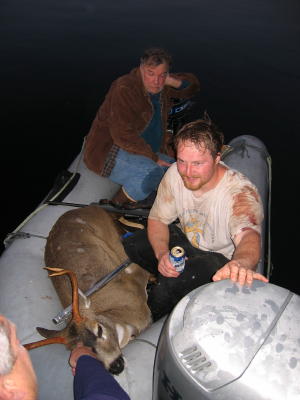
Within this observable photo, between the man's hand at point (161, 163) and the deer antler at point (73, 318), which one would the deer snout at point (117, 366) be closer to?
the deer antler at point (73, 318)

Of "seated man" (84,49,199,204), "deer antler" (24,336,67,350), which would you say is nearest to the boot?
"seated man" (84,49,199,204)

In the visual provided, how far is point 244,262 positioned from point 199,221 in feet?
2.31

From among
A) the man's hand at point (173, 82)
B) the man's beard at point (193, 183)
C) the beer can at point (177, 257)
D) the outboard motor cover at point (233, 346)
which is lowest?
the beer can at point (177, 257)

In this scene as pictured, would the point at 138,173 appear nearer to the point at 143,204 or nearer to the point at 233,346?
the point at 143,204

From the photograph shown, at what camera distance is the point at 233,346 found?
5.44 ft

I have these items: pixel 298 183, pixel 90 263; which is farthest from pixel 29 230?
pixel 298 183

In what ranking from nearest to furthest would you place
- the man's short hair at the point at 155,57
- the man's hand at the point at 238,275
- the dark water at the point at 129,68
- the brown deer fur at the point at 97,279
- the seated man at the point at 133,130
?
the man's hand at the point at 238,275 < the brown deer fur at the point at 97,279 < the man's short hair at the point at 155,57 < the seated man at the point at 133,130 < the dark water at the point at 129,68

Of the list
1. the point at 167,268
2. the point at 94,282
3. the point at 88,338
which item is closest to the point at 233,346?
the point at 167,268

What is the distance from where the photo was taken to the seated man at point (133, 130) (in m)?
4.05

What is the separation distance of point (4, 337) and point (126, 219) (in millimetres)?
2435

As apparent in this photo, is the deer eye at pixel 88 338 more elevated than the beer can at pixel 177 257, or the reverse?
the beer can at pixel 177 257

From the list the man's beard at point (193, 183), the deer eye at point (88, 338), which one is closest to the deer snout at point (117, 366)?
the deer eye at point (88, 338)

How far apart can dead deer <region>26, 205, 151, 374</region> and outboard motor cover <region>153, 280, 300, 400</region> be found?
3.14 ft

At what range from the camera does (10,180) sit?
6.24 meters
